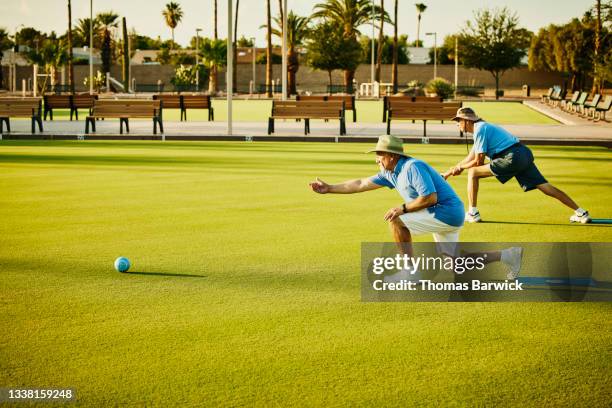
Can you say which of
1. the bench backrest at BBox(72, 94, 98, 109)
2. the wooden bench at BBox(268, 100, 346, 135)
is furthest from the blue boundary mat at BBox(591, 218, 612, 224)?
the bench backrest at BBox(72, 94, 98, 109)

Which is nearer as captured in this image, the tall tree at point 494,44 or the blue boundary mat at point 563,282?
the blue boundary mat at point 563,282

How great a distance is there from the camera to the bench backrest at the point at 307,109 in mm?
23609

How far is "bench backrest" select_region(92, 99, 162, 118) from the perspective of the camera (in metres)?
23.6

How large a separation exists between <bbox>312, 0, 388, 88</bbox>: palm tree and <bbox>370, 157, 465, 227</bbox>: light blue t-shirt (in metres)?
69.8

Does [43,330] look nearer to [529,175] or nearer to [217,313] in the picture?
[217,313]

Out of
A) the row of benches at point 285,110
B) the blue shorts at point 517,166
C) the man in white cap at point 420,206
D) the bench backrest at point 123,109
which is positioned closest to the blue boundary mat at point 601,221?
the blue shorts at point 517,166

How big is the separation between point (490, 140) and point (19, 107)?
17825 millimetres

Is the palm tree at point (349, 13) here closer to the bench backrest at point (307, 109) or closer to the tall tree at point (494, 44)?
the tall tree at point (494, 44)

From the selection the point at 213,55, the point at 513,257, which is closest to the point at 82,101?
the point at 513,257

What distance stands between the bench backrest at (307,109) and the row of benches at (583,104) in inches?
455

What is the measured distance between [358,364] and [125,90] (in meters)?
69.5

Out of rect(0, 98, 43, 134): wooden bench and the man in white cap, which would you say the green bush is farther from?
the man in white cap

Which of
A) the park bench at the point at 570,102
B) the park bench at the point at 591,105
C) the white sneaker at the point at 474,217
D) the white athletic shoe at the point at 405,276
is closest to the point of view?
the white athletic shoe at the point at 405,276

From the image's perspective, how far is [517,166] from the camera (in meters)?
9.38
